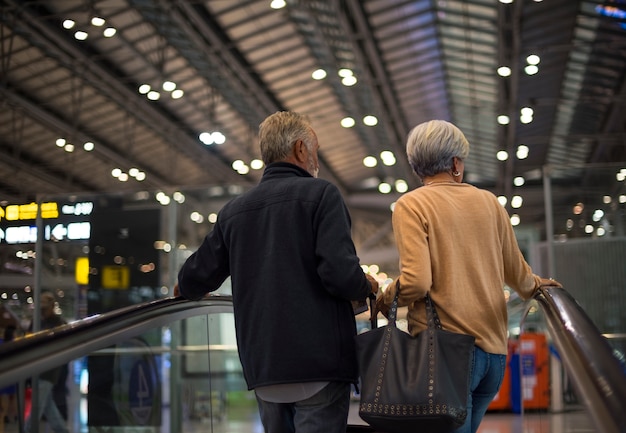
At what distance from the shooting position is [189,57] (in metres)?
18.6

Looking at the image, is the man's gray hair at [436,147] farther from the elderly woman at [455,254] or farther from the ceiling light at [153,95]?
the ceiling light at [153,95]

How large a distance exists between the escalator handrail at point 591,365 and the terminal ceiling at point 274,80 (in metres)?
7.93

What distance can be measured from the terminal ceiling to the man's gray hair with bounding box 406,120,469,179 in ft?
25.0

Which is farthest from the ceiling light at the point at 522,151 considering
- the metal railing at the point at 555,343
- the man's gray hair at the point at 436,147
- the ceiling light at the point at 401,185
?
the man's gray hair at the point at 436,147

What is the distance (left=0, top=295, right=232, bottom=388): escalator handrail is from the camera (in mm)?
2072

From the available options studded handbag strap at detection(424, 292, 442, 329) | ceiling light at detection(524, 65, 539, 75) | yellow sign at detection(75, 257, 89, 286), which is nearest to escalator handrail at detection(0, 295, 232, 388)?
studded handbag strap at detection(424, 292, 442, 329)

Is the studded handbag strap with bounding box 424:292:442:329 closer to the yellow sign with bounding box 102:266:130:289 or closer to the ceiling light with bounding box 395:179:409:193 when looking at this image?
the yellow sign with bounding box 102:266:130:289

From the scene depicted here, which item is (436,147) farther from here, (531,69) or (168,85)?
(531,69)

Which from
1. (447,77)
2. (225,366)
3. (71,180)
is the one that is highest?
(447,77)

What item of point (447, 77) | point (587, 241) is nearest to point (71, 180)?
point (447, 77)

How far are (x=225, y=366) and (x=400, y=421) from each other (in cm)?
456

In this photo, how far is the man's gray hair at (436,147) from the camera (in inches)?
107

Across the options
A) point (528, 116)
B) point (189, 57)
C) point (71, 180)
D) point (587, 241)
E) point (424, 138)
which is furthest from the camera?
point (71, 180)

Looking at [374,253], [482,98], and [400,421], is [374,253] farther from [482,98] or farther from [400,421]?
[400,421]
